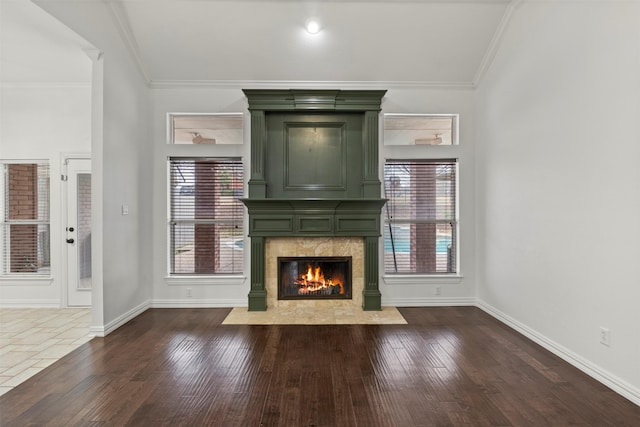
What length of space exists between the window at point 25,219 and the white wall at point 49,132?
0.16 meters

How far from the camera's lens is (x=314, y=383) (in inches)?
94.6

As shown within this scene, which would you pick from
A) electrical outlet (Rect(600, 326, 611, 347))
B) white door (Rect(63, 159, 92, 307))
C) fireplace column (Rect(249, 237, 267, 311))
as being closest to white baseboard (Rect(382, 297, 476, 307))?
fireplace column (Rect(249, 237, 267, 311))

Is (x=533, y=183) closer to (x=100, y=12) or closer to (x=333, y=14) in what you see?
(x=333, y=14)

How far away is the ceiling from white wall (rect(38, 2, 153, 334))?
20cm

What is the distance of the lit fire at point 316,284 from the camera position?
441cm

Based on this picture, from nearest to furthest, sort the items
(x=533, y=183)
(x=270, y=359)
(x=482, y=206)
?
1. (x=270, y=359)
2. (x=533, y=183)
3. (x=482, y=206)

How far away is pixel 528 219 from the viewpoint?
3.36 metres

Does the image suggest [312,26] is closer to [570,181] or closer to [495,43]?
[495,43]

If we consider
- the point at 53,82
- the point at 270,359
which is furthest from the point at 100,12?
the point at 270,359

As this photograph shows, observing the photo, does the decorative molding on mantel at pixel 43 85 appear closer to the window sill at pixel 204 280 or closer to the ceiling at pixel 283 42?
the ceiling at pixel 283 42

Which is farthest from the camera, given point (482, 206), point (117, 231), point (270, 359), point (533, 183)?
point (482, 206)

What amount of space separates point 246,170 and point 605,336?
13.4ft

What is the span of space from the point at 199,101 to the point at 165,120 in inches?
21.1

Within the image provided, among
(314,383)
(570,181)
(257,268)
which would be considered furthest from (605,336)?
(257,268)
